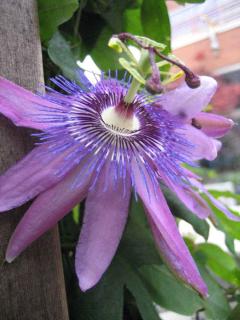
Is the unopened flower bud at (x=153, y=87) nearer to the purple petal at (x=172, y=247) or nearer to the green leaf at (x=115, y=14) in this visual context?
the purple petal at (x=172, y=247)

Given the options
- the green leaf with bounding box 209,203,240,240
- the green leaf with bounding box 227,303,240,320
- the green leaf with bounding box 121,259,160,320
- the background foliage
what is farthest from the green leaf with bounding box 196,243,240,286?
the green leaf with bounding box 121,259,160,320

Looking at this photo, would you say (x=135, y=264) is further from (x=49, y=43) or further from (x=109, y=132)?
(x=49, y=43)

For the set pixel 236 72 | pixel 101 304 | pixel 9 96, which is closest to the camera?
pixel 9 96

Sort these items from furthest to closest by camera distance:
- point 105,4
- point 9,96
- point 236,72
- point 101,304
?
point 236,72
point 105,4
point 101,304
point 9,96

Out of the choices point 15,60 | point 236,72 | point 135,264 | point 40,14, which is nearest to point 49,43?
point 40,14

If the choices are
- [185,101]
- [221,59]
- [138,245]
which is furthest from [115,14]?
[221,59]

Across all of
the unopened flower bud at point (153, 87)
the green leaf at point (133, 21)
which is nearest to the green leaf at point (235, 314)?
the unopened flower bud at point (153, 87)
